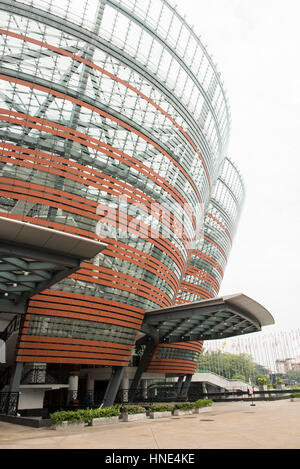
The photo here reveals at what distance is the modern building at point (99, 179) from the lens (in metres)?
19.9

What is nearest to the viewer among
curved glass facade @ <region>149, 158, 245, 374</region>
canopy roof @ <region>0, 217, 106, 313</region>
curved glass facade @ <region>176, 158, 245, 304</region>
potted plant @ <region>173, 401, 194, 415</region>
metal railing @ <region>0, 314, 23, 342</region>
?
canopy roof @ <region>0, 217, 106, 313</region>

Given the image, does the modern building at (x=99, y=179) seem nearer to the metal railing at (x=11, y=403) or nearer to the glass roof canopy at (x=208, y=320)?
the glass roof canopy at (x=208, y=320)

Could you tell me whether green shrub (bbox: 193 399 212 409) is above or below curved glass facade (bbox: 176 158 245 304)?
below

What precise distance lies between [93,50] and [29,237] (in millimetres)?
16956

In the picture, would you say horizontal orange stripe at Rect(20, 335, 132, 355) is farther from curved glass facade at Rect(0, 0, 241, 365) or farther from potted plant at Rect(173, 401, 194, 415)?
potted plant at Rect(173, 401, 194, 415)

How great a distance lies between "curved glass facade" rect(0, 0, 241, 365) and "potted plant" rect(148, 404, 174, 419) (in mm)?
4934

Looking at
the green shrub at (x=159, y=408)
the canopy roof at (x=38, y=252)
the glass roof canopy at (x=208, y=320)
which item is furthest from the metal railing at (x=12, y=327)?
the glass roof canopy at (x=208, y=320)

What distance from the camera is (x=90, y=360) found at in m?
22.9

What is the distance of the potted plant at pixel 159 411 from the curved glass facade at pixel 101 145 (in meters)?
4.93

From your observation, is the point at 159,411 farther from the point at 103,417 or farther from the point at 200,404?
the point at 103,417

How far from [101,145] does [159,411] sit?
57.0 feet

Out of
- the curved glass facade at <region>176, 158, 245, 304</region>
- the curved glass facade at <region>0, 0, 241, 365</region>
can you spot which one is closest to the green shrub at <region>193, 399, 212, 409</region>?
the curved glass facade at <region>0, 0, 241, 365</region>

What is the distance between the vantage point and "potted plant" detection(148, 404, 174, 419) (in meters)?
20.2

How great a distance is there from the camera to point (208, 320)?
27.8 m
